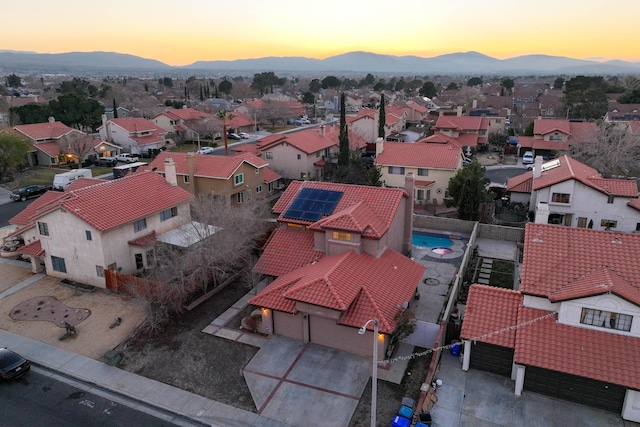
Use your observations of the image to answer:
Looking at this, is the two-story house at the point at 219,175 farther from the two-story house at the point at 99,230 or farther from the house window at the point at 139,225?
the house window at the point at 139,225

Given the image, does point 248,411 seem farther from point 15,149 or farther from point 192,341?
point 15,149

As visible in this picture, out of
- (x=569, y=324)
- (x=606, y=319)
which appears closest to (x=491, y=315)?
(x=569, y=324)

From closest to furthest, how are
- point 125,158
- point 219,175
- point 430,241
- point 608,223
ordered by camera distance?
point 608,223, point 430,241, point 219,175, point 125,158

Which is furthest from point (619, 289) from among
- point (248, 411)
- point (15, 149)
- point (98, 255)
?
point (15, 149)

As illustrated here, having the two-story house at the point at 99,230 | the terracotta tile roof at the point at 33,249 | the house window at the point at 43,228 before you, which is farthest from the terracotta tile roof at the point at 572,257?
the terracotta tile roof at the point at 33,249

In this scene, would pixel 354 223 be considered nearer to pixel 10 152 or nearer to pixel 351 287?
pixel 351 287
